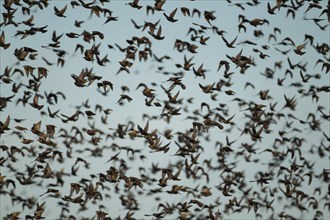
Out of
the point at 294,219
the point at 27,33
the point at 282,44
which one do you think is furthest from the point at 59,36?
the point at 294,219

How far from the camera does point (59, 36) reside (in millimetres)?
26562

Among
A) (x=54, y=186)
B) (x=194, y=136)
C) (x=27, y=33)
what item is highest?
(x=27, y=33)

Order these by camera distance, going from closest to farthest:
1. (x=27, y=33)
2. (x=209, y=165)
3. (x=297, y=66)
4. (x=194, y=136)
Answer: (x=27, y=33) < (x=194, y=136) < (x=297, y=66) < (x=209, y=165)

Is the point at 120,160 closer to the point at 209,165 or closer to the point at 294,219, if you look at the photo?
the point at 209,165

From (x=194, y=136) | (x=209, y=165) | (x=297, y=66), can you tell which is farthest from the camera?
(x=209, y=165)

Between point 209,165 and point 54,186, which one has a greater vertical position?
point 209,165

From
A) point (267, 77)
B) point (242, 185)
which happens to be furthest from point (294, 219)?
point (267, 77)

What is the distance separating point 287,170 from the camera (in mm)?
30734

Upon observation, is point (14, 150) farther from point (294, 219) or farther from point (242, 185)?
point (294, 219)

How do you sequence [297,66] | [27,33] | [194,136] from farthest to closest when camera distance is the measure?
[297,66] → [194,136] → [27,33]

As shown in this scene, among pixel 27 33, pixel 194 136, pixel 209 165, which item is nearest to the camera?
pixel 27 33

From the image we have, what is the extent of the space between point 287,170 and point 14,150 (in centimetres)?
1652

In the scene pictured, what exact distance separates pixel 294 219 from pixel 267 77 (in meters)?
10.3

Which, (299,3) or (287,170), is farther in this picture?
(287,170)
